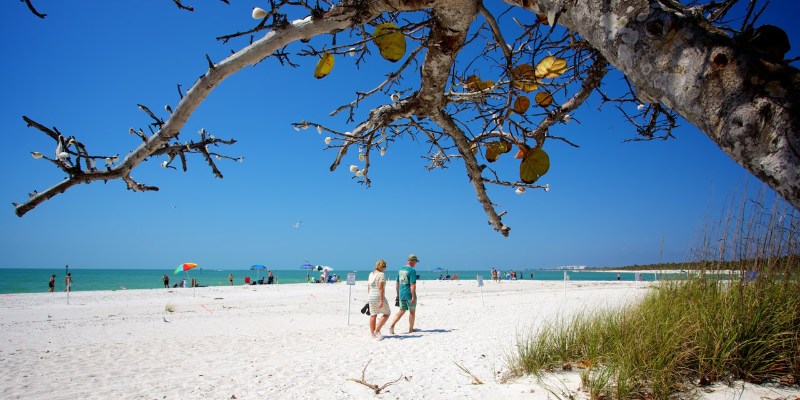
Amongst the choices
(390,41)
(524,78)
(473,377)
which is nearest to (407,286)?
(473,377)

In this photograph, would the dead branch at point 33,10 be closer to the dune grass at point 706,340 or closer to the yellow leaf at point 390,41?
the yellow leaf at point 390,41

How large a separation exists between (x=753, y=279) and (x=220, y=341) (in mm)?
8950

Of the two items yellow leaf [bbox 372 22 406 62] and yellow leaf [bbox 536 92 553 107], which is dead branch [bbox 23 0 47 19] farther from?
yellow leaf [bbox 536 92 553 107]

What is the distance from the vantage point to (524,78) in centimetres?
192

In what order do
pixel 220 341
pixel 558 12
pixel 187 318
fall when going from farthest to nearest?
pixel 187 318
pixel 220 341
pixel 558 12

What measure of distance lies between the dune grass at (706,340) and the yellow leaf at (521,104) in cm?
226

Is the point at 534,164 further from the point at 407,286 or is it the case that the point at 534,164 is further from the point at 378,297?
the point at 407,286

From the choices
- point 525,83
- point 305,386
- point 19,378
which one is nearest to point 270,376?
point 305,386

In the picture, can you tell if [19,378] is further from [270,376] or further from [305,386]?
[305,386]

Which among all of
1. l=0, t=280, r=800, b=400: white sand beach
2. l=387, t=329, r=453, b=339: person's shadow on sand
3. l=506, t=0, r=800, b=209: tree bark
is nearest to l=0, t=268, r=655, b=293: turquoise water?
l=387, t=329, r=453, b=339: person's shadow on sand

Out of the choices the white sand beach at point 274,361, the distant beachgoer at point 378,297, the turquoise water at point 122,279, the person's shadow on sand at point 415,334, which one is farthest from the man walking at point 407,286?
the turquoise water at point 122,279

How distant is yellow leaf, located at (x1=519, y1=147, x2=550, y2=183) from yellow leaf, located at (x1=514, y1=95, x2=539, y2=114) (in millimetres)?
499

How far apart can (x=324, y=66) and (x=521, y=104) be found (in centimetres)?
108

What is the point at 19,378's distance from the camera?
5758mm
